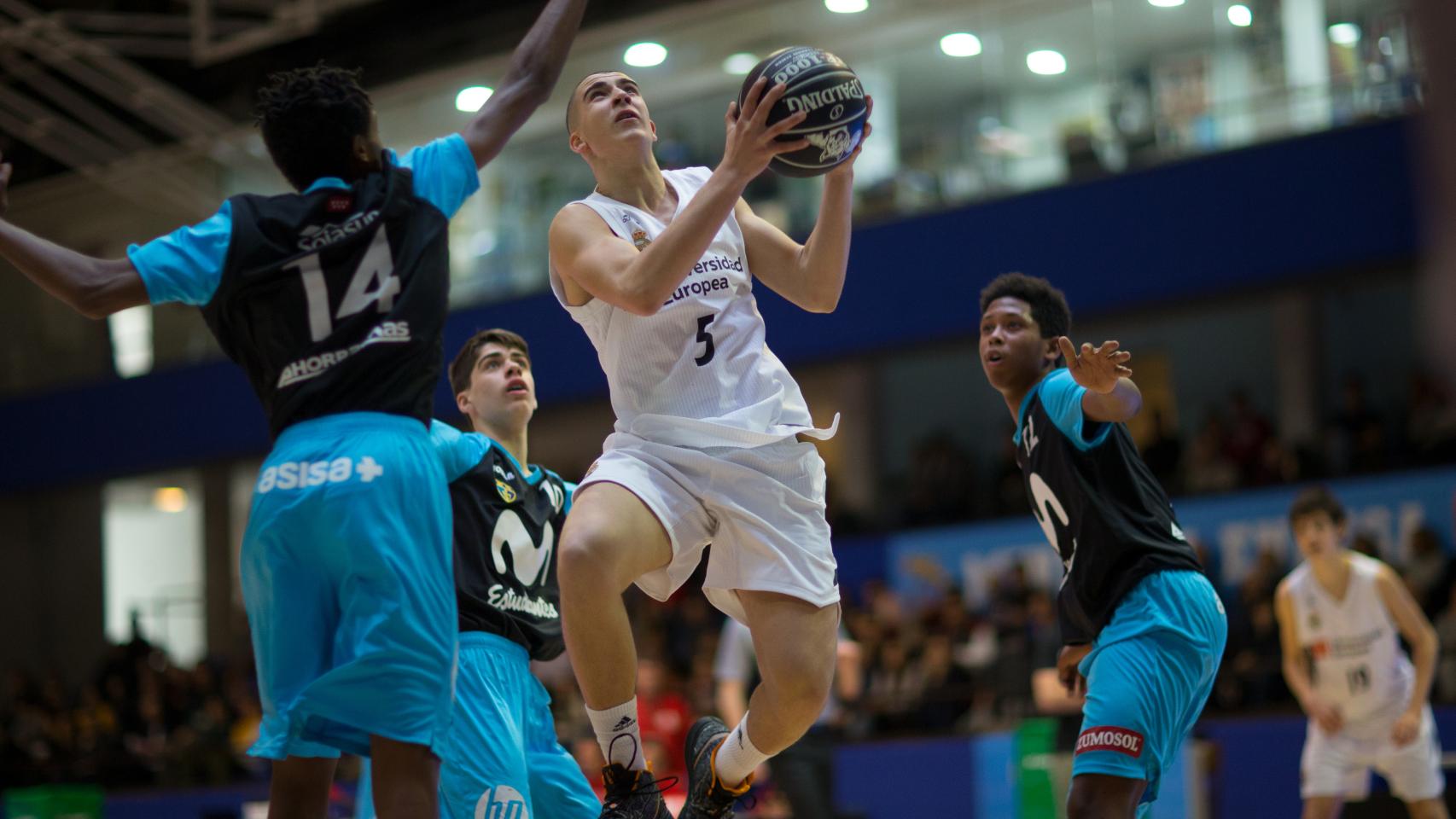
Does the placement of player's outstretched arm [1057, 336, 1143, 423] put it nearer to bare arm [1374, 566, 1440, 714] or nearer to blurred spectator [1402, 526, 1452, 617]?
bare arm [1374, 566, 1440, 714]

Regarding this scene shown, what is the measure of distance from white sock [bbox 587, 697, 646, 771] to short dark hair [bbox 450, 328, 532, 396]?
149 cm

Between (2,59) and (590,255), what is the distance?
607 inches

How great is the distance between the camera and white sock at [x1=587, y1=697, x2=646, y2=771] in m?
3.92

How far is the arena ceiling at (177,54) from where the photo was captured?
1583 cm

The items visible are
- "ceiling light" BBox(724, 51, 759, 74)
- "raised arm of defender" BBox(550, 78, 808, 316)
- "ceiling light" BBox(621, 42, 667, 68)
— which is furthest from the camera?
"ceiling light" BBox(621, 42, 667, 68)

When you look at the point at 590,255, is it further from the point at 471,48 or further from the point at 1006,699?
the point at 471,48

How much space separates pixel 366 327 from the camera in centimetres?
311

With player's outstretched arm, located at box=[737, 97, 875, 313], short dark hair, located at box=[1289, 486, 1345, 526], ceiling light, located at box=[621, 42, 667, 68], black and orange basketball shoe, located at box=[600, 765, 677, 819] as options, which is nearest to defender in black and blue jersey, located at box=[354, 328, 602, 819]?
black and orange basketball shoe, located at box=[600, 765, 677, 819]

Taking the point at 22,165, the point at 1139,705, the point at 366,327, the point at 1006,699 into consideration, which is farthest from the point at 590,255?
the point at 22,165

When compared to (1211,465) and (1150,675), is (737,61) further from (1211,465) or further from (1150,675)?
(1150,675)

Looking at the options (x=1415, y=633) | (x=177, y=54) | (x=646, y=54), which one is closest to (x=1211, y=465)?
(x=1415, y=633)

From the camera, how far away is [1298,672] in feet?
27.9

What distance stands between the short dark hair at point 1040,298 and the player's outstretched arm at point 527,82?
185 centimetres

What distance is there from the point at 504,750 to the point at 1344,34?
10233mm
